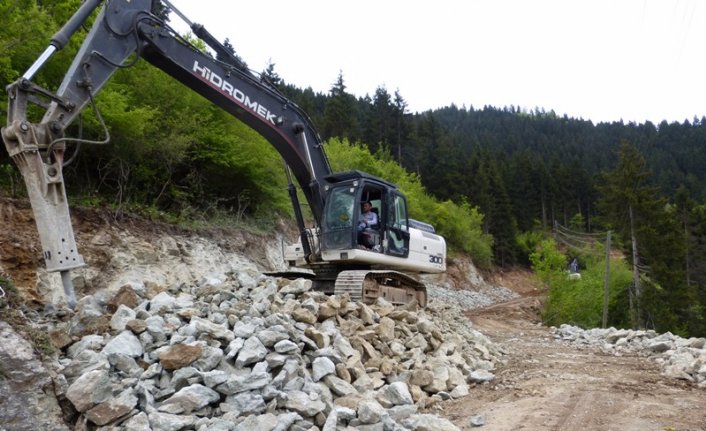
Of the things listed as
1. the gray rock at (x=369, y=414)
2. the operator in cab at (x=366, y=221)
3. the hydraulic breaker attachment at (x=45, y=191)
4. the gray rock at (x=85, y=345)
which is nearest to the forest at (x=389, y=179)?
the hydraulic breaker attachment at (x=45, y=191)

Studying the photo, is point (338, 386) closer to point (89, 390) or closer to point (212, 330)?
point (212, 330)

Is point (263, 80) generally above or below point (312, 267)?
above

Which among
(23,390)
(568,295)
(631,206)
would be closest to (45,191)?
(23,390)

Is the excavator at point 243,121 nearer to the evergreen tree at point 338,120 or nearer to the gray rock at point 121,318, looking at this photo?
the gray rock at point 121,318

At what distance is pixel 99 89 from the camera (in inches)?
283

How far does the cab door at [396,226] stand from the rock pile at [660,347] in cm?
490

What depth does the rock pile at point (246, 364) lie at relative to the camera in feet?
15.0

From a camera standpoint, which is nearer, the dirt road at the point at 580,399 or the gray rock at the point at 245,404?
the gray rock at the point at 245,404

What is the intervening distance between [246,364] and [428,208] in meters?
36.2

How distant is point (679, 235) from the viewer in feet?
99.7

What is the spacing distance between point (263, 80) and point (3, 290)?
5.60 meters

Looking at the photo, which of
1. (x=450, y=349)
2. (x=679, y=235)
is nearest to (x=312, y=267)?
(x=450, y=349)

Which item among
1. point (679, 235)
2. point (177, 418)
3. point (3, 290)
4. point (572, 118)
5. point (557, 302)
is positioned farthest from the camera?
point (572, 118)

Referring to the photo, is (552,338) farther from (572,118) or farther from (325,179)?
(572,118)
